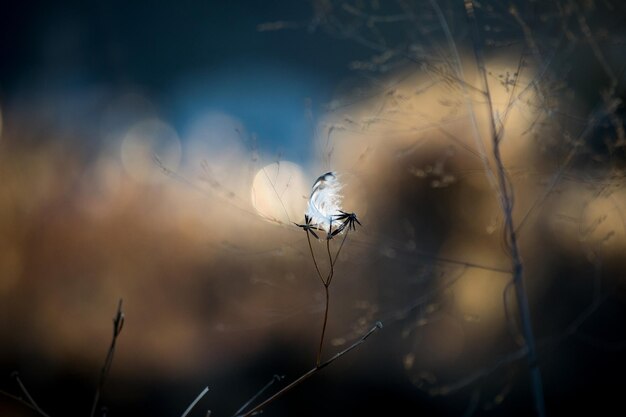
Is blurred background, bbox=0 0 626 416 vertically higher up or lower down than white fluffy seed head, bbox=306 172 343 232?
higher up

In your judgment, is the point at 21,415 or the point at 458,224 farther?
the point at 21,415

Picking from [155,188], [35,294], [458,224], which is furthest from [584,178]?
[35,294]

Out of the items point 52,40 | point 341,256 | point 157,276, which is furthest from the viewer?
point 52,40

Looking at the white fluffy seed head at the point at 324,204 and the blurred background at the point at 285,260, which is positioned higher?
the blurred background at the point at 285,260

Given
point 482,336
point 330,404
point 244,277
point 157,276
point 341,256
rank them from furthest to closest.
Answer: point 157,276
point 244,277
point 330,404
point 482,336
point 341,256

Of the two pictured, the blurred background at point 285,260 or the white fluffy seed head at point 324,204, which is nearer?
the white fluffy seed head at point 324,204

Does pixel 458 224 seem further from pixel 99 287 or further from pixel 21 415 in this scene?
pixel 21 415

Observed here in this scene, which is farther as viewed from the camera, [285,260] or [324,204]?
[285,260]

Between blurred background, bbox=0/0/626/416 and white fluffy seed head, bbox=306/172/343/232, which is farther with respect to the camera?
blurred background, bbox=0/0/626/416
